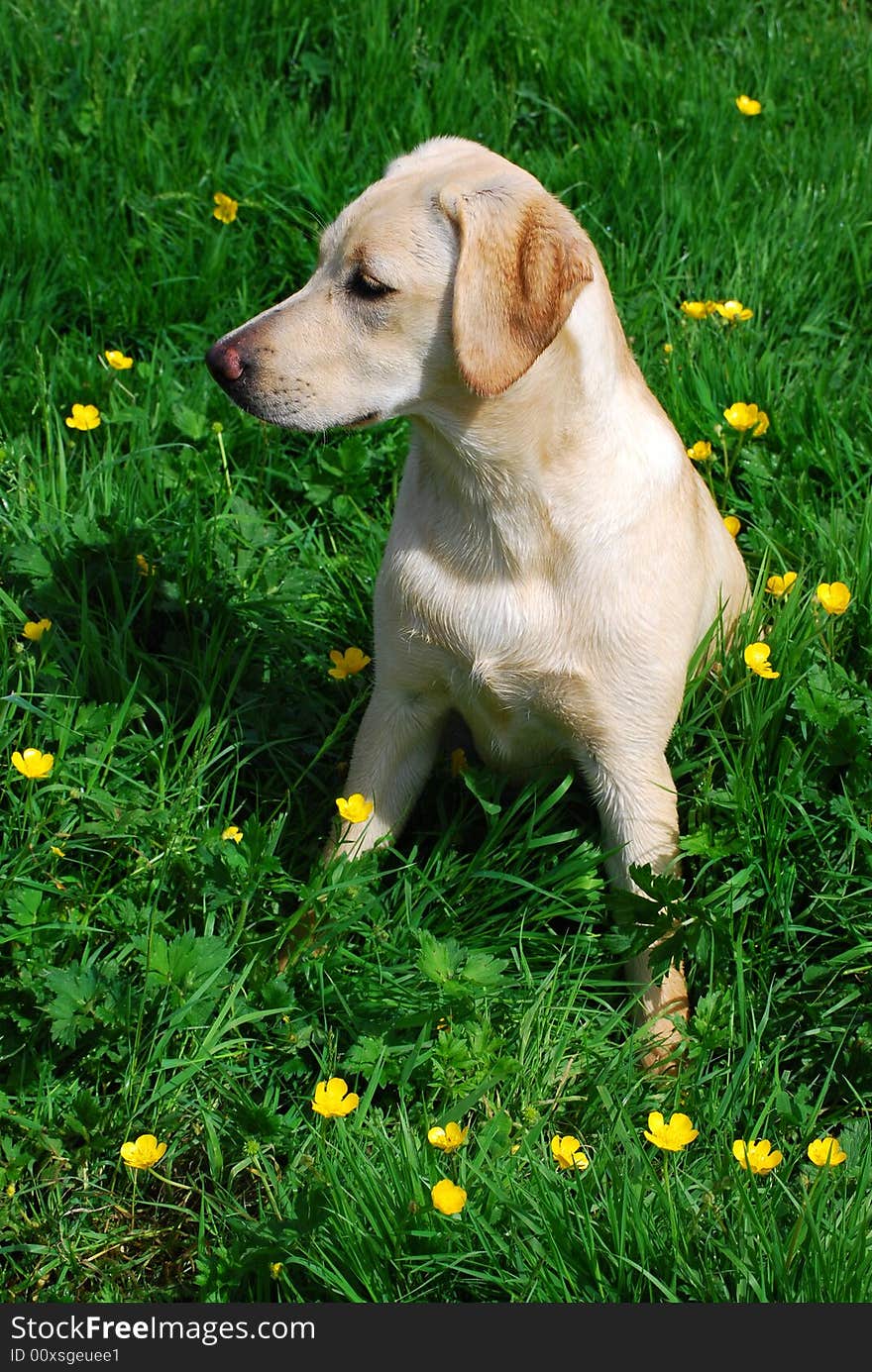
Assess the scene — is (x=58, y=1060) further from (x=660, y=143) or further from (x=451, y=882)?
(x=660, y=143)

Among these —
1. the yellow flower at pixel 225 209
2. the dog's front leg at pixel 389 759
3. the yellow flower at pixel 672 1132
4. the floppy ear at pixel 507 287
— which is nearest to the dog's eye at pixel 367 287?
the floppy ear at pixel 507 287

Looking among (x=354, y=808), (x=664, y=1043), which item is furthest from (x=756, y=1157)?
(x=354, y=808)

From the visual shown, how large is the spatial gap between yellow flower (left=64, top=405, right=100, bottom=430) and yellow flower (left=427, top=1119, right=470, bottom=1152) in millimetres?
1844

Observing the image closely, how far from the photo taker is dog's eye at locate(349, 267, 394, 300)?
2.27 metres

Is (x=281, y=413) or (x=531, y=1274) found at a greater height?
(x=281, y=413)

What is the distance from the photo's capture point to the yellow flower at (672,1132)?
7.07ft

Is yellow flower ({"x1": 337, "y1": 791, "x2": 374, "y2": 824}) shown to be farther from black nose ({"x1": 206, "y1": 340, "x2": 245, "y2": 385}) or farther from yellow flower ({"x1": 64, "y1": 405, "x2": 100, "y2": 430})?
yellow flower ({"x1": 64, "y1": 405, "x2": 100, "y2": 430})

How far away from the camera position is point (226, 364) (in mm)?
2359

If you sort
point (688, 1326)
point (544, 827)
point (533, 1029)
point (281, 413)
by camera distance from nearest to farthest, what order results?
point (688, 1326), point (281, 413), point (533, 1029), point (544, 827)

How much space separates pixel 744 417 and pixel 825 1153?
1766 millimetres

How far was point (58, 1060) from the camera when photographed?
2.44 metres

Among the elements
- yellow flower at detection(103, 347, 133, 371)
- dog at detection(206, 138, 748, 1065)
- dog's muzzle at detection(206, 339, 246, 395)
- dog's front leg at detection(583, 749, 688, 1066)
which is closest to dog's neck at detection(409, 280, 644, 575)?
dog at detection(206, 138, 748, 1065)

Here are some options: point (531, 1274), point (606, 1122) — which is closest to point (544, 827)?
point (606, 1122)

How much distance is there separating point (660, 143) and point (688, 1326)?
333 centimetres
